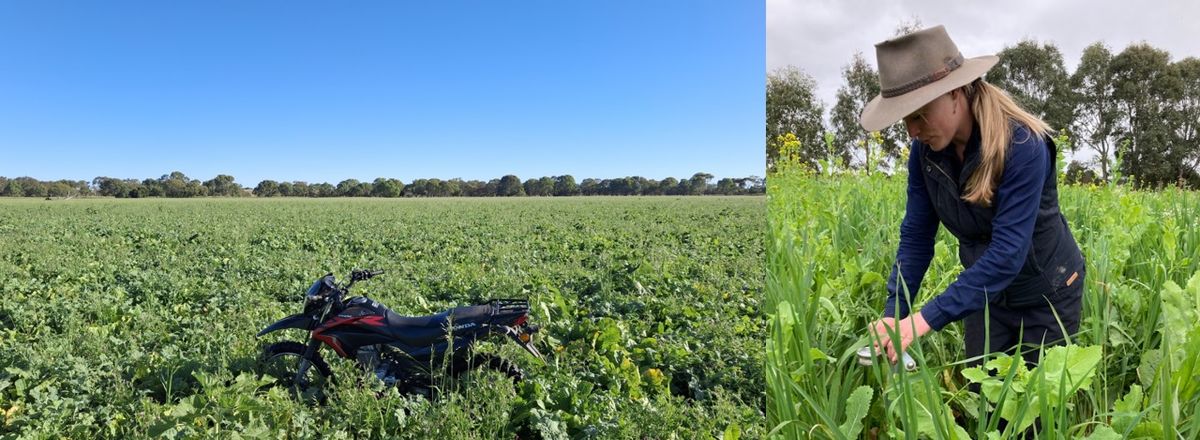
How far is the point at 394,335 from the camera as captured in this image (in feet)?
8.30

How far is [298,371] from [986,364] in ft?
7.88

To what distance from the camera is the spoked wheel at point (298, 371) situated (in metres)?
2.66

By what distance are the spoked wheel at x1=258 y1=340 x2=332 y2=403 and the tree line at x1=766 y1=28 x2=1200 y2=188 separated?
231 cm

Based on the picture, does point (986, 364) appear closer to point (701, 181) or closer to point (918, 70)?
point (918, 70)

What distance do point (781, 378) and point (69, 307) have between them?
15.0 feet

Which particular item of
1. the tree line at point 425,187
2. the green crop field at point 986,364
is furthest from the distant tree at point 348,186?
the green crop field at point 986,364

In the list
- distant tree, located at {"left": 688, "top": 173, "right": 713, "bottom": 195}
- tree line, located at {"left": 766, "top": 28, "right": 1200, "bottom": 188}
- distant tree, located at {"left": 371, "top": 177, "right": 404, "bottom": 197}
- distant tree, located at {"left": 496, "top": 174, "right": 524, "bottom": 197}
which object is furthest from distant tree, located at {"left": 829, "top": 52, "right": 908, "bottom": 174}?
distant tree, located at {"left": 371, "top": 177, "right": 404, "bottom": 197}

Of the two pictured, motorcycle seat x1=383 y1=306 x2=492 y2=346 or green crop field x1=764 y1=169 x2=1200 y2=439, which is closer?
green crop field x1=764 y1=169 x2=1200 y2=439

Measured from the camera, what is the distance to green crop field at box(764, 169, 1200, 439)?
109 centimetres

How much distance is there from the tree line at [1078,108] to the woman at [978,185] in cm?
83

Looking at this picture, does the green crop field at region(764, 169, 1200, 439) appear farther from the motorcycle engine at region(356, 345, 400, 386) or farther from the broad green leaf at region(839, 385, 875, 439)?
the motorcycle engine at region(356, 345, 400, 386)

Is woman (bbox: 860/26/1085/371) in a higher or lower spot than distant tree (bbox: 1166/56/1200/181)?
lower

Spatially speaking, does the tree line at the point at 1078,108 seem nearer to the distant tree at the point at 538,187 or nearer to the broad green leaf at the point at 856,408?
the broad green leaf at the point at 856,408

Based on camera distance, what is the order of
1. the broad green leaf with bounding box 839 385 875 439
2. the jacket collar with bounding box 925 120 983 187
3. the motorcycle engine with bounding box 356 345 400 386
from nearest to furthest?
the broad green leaf with bounding box 839 385 875 439 < the jacket collar with bounding box 925 120 983 187 < the motorcycle engine with bounding box 356 345 400 386
